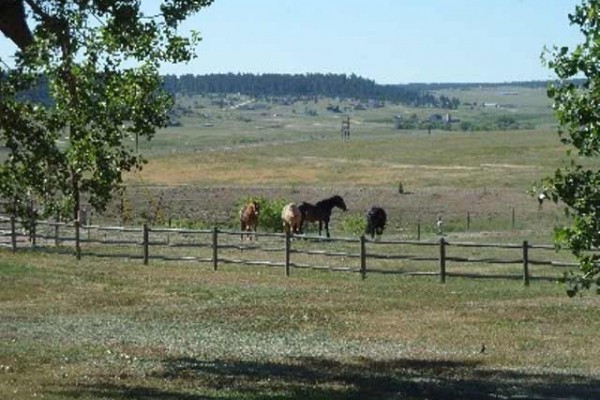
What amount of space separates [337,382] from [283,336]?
238 inches

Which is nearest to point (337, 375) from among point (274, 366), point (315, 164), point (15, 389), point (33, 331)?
point (274, 366)

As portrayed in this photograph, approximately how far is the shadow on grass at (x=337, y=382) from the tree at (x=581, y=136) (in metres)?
3.01

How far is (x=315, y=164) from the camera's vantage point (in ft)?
434

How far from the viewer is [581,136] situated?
14969 millimetres

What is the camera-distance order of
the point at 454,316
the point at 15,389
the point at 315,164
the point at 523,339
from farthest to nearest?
the point at 315,164, the point at 454,316, the point at 523,339, the point at 15,389

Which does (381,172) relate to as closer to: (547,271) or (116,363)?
(547,271)

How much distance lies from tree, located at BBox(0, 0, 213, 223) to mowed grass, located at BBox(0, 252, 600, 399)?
10.1 feet

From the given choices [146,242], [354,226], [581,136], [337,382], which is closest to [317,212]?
[354,226]

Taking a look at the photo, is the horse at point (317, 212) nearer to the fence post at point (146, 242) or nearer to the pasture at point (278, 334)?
the pasture at point (278, 334)

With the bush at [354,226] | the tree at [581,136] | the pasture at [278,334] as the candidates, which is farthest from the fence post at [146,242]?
the tree at [581,136]

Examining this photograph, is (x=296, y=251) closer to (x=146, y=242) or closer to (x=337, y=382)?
(x=146, y=242)

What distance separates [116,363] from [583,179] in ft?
Result: 28.8

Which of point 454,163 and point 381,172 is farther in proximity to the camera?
point 454,163

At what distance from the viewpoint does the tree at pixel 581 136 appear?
14.6m
